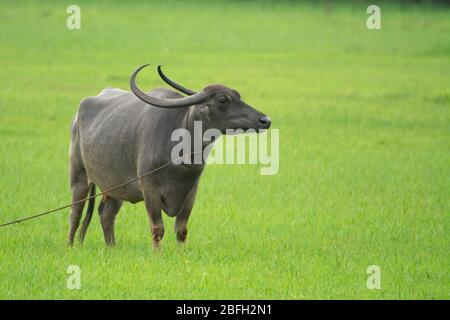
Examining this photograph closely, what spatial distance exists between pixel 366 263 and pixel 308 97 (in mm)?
10097

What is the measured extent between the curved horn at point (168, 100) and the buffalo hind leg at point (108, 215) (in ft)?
3.89

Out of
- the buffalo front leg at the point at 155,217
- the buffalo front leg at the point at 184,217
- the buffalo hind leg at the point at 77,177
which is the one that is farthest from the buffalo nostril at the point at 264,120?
the buffalo hind leg at the point at 77,177

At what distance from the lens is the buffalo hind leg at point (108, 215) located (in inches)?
317

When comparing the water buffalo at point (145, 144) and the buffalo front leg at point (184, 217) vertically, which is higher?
the water buffalo at point (145, 144)

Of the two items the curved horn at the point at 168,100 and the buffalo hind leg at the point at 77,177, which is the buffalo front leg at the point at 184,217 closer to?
the curved horn at the point at 168,100

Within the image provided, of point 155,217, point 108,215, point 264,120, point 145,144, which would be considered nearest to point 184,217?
point 155,217

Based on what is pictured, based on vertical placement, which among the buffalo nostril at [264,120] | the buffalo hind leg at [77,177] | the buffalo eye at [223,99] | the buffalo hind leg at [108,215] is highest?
the buffalo eye at [223,99]

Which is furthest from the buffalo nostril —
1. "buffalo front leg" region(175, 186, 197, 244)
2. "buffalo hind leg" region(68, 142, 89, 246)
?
"buffalo hind leg" region(68, 142, 89, 246)

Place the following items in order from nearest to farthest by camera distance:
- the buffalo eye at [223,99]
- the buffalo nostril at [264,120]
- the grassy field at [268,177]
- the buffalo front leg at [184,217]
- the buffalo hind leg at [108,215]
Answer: the grassy field at [268,177], the buffalo nostril at [264,120], the buffalo eye at [223,99], the buffalo front leg at [184,217], the buffalo hind leg at [108,215]

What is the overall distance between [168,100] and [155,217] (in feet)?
2.74

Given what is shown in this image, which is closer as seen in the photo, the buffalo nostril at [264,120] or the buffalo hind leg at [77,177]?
→ the buffalo nostril at [264,120]

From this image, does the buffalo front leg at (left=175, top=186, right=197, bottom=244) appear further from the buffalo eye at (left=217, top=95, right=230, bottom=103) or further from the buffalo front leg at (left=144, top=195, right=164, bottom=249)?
the buffalo eye at (left=217, top=95, right=230, bottom=103)

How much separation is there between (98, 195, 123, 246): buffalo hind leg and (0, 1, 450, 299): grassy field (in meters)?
0.18
